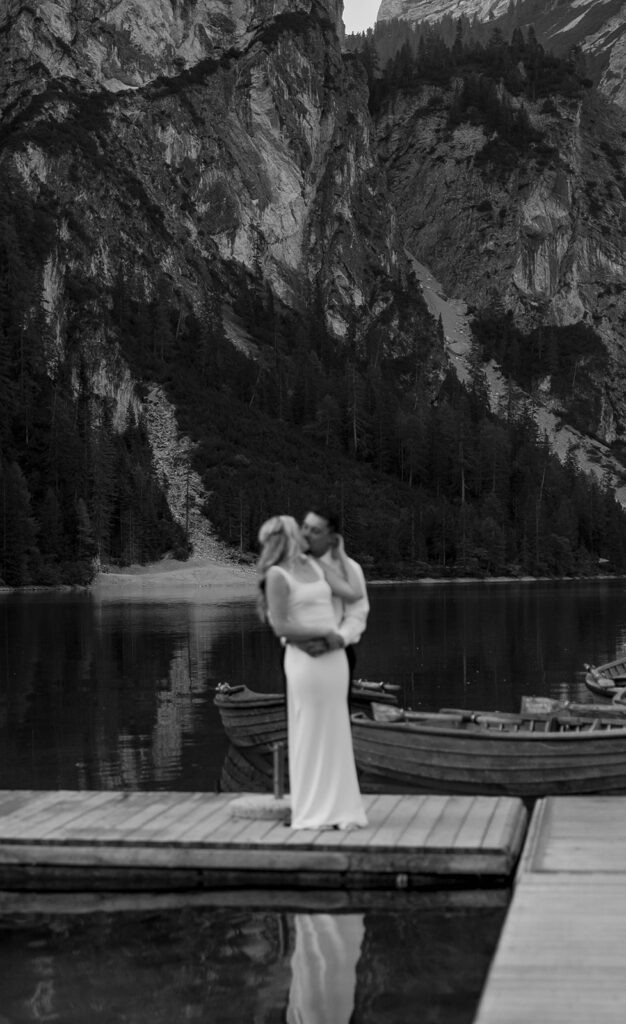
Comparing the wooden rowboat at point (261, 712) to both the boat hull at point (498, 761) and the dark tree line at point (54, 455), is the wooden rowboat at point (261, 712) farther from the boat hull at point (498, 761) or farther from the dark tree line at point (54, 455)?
the dark tree line at point (54, 455)

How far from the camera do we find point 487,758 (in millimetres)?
16484

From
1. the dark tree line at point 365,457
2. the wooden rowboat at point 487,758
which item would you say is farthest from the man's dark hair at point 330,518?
the dark tree line at point 365,457

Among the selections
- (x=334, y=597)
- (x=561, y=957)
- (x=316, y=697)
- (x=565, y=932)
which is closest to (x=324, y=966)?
(x=565, y=932)

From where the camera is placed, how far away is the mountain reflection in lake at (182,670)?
23672 millimetres

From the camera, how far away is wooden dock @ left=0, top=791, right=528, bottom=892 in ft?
39.2

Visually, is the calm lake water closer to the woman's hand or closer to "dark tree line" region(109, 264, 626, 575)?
the woman's hand

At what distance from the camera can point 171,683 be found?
121ft

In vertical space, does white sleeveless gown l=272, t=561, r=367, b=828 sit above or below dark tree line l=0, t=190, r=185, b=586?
below

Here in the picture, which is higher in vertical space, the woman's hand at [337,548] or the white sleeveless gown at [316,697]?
the woman's hand at [337,548]

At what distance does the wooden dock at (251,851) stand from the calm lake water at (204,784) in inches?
A: 14.6

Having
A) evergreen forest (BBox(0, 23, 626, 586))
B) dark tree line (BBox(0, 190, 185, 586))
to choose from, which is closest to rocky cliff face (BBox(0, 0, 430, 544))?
dark tree line (BBox(0, 190, 185, 586))

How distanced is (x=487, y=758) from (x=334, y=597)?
18.3 ft

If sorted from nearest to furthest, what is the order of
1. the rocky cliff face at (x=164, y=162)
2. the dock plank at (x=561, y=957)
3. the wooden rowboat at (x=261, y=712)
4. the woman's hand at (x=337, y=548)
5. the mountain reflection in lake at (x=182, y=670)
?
the dock plank at (x=561, y=957)
the woman's hand at (x=337, y=548)
the wooden rowboat at (x=261, y=712)
the mountain reflection in lake at (x=182, y=670)
the rocky cliff face at (x=164, y=162)

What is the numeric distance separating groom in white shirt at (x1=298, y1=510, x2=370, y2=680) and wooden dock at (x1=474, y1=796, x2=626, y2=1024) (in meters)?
2.77
